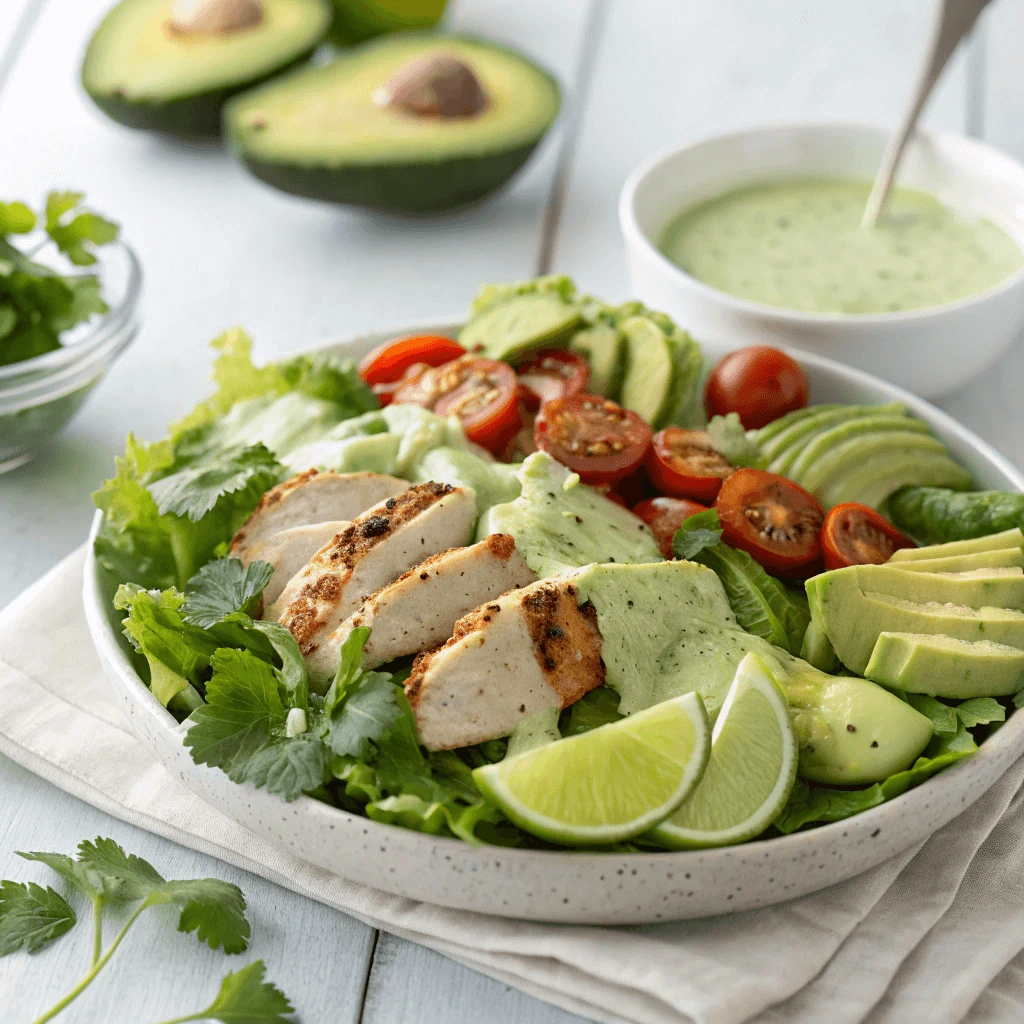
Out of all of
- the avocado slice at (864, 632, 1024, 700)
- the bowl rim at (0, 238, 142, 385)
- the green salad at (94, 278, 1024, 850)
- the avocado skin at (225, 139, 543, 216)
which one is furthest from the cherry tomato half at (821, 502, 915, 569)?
the avocado skin at (225, 139, 543, 216)

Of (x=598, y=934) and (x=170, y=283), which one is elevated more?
(x=598, y=934)

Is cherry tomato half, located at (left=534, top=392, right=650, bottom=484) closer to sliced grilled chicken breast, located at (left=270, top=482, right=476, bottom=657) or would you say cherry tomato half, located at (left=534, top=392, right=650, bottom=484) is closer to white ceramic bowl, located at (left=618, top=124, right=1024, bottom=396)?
sliced grilled chicken breast, located at (left=270, top=482, right=476, bottom=657)

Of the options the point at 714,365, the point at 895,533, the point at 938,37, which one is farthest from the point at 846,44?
the point at 895,533

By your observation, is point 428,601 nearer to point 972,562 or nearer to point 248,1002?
point 248,1002

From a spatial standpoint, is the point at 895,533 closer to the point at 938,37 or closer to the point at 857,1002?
the point at 857,1002

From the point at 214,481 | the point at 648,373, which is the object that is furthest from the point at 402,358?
the point at 214,481

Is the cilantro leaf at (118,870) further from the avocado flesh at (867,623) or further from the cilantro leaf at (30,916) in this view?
the avocado flesh at (867,623)
